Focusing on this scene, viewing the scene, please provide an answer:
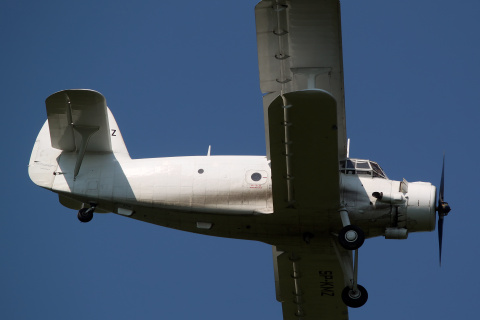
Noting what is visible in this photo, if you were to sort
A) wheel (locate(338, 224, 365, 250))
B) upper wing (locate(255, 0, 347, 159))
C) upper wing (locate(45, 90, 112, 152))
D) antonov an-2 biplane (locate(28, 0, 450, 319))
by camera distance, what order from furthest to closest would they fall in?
upper wing (locate(255, 0, 347, 159)) → upper wing (locate(45, 90, 112, 152)) → antonov an-2 biplane (locate(28, 0, 450, 319)) → wheel (locate(338, 224, 365, 250))

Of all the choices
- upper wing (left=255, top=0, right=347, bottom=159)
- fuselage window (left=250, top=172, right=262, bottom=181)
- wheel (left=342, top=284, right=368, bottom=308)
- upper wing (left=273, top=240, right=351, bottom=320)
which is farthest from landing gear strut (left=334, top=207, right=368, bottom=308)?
upper wing (left=255, top=0, right=347, bottom=159)

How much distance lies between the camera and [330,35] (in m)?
21.6

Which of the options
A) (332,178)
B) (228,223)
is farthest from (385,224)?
(228,223)

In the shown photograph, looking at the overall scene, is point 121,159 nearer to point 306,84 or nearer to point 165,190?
point 165,190

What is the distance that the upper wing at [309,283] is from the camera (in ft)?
76.1

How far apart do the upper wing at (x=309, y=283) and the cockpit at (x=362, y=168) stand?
213cm

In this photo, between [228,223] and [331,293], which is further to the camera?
[331,293]

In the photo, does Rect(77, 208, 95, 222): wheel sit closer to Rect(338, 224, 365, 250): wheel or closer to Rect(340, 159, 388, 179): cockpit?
Rect(338, 224, 365, 250): wheel

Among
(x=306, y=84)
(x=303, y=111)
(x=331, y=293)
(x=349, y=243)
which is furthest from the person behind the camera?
(x=331, y=293)

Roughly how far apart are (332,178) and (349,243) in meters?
1.59

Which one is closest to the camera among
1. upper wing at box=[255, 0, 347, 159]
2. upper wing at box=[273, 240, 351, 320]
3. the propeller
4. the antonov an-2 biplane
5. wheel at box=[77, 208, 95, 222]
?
the antonov an-2 biplane

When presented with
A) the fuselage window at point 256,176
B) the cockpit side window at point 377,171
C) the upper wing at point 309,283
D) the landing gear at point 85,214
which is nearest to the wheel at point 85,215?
the landing gear at point 85,214

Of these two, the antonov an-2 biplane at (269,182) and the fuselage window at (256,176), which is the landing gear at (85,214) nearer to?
the antonov an-2 biplane at (269,182)

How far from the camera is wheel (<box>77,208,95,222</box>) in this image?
21.8 m
